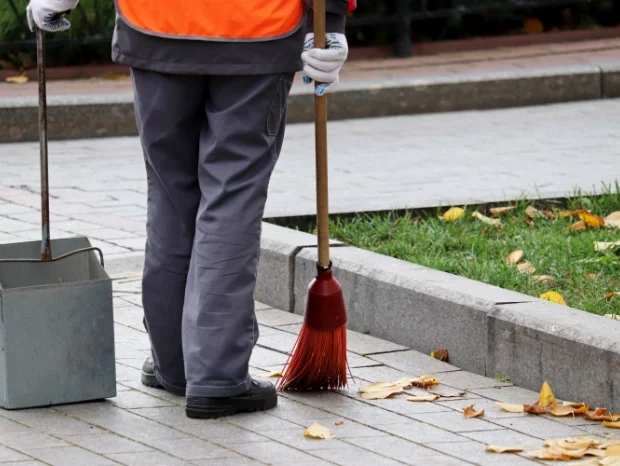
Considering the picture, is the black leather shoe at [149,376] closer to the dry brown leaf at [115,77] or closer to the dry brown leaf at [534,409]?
the dry brown leaf at [534,409]

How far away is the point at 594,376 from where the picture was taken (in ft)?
12.7

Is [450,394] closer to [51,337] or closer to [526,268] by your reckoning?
[526,268]

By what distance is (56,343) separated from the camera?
3.92 m

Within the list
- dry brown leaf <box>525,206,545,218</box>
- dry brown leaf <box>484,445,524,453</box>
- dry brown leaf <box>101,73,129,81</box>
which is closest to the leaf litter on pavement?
dry brown leaf <box>484,445,524,453</box>

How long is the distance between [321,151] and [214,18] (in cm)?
54

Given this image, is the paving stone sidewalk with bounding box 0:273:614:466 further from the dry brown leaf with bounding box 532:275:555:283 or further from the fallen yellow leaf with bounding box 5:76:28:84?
the fallen yellow leaf with bounding box 5:76:28:84

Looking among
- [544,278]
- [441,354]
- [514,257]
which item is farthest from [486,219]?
[441,354]

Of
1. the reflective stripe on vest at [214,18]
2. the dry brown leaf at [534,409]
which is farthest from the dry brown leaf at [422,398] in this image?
the reflective stripe on vest at [214,18]

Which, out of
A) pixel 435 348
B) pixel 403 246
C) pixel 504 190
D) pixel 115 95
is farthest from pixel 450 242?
pixel 115 95

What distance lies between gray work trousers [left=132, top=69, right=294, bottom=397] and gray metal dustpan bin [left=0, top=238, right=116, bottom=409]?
228mm

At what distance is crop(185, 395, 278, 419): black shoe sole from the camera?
3.83 meters

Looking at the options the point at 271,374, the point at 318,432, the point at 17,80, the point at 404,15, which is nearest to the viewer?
the point at 318,432

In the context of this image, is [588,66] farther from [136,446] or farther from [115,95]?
[136,446]

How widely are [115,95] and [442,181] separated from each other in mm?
2874
